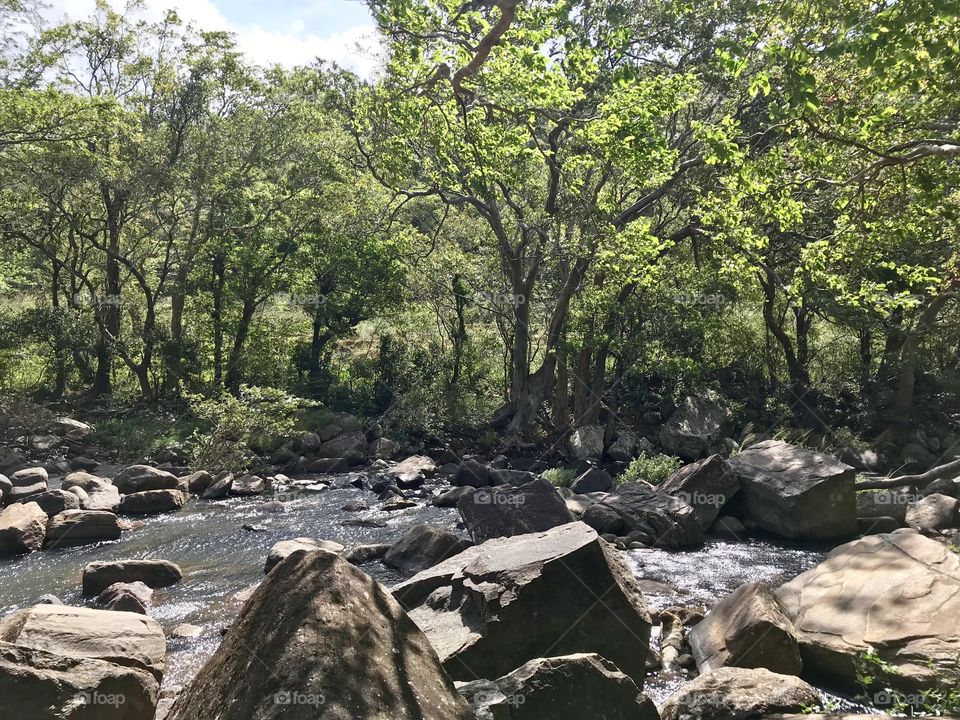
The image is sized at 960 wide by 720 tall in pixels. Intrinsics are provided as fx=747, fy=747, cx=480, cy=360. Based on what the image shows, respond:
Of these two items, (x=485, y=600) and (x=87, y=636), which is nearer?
(x=87, y=636)

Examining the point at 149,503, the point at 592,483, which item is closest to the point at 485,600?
the point at 592,483

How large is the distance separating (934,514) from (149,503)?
14539mm

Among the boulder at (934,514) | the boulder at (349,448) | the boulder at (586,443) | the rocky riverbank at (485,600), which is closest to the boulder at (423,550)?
the rocky riverbank at (485,600)

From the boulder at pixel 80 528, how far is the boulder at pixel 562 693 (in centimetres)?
993

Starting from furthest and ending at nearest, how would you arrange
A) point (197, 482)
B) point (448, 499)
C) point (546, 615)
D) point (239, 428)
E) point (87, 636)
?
point (239, 428) < point (197, 482) < point (448, 499) < point (546, 615) < point (87, 636)

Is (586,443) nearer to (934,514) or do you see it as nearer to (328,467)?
(328,467)

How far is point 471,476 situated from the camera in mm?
17422

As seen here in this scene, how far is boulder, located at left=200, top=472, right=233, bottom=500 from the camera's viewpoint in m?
16.6

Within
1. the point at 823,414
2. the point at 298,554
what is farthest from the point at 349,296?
the point at 298,554

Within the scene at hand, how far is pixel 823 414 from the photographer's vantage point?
20.3 meters

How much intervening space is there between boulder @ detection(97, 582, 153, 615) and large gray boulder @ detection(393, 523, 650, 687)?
175 inches

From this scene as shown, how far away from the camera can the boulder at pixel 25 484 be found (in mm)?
15359

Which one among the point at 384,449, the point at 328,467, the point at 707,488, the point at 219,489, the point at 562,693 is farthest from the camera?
the point at 384,449

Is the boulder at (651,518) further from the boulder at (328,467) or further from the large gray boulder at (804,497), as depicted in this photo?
the boulder at (328,467)
